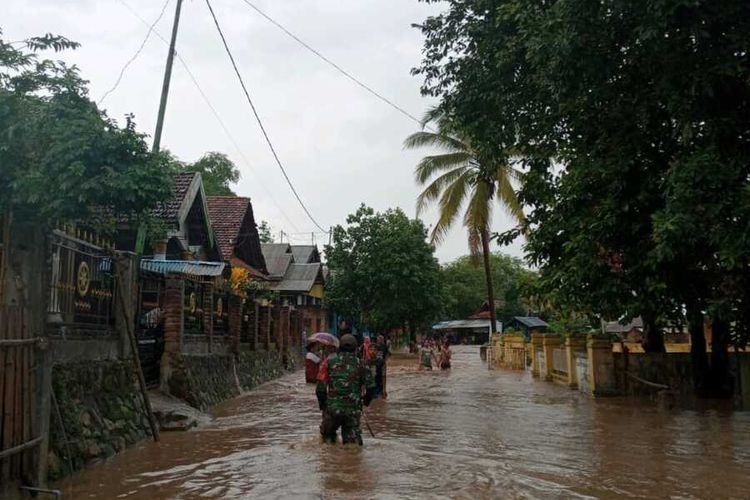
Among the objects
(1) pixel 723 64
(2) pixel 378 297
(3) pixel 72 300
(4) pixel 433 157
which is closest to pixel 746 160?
(1) pixel 723 64

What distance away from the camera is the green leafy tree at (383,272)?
1555 inches

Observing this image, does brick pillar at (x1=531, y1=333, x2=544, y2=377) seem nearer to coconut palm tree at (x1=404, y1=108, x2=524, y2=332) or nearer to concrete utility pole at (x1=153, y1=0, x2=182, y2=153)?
coconut palm tree at (x1=404, y1=108, x2=524, y2=332)

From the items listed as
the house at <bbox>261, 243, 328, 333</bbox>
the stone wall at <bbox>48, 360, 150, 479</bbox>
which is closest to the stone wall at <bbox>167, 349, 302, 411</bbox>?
Answer: the stone wall at <bbox>48, 360, 150, 479</bbox>

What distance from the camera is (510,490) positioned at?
694cm

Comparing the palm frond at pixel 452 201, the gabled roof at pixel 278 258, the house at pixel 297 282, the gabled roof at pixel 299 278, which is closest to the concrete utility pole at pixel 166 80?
the palm frond at pixel 452 201

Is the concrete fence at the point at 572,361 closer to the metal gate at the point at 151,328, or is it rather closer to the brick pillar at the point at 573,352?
the brick pillar at the point at 573,352

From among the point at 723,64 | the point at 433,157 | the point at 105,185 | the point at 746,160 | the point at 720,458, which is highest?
the point at 433,157

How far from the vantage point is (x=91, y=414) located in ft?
28.3

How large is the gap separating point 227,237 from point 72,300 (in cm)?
1851

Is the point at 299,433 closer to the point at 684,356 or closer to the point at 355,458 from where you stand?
the point at 355,458

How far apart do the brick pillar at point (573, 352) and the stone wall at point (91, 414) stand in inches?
483

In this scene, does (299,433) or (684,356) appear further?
(684,356)

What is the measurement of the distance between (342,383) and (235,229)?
19.7 metres

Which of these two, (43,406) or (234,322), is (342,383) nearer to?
(43,406)
